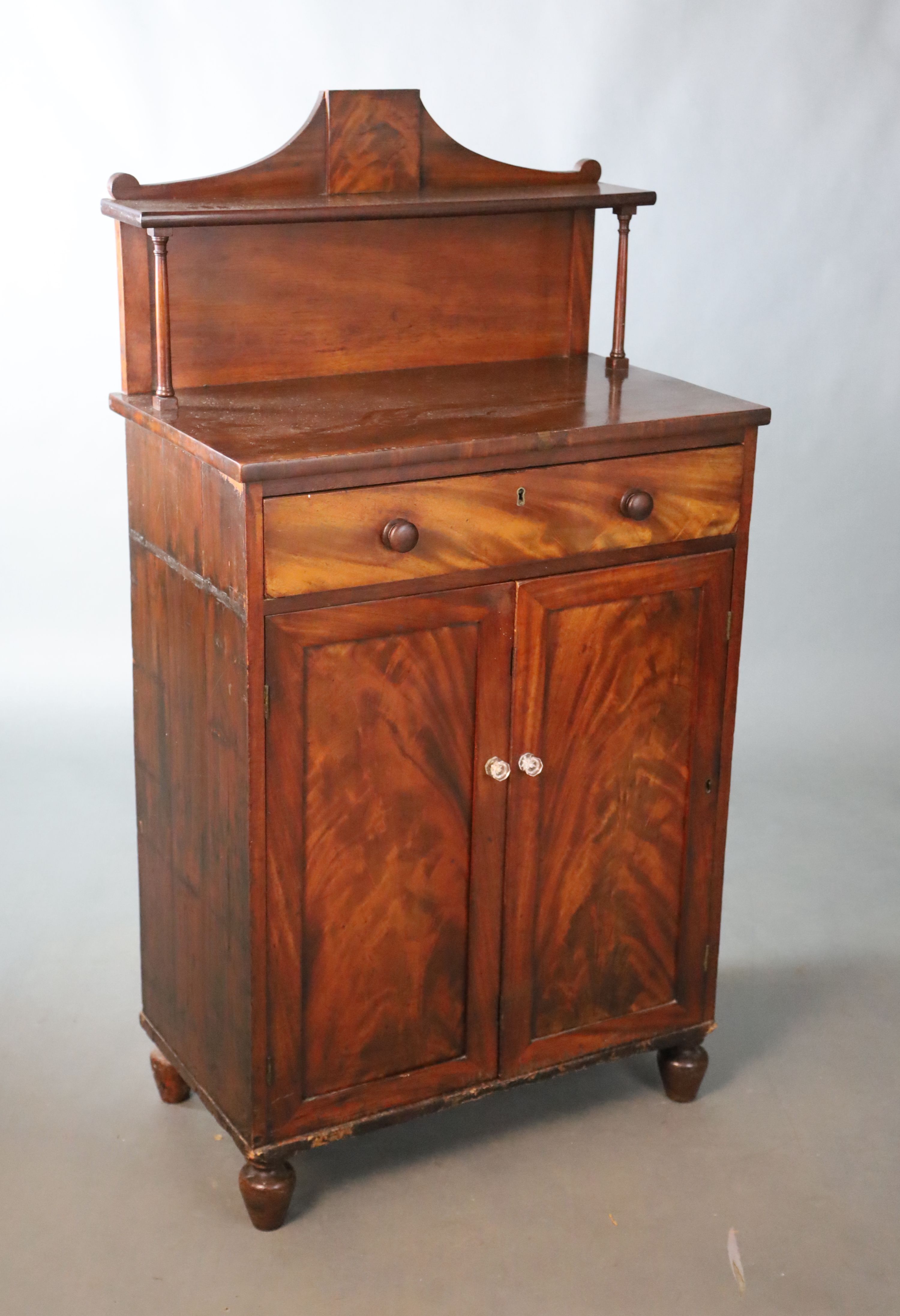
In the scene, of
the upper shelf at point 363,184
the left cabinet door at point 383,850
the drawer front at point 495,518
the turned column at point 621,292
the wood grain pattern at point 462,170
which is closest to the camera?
the drawer front at point 495,518

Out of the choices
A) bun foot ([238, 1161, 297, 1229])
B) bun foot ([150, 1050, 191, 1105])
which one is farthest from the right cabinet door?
bun foot ([150, 1050, 191, 1105])

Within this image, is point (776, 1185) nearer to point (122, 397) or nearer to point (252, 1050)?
point (252, 1050)

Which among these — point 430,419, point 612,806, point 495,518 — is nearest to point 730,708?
point 612,806

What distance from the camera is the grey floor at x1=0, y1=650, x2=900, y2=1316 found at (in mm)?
2688

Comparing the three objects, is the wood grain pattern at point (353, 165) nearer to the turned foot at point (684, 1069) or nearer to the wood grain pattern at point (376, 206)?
the wood grain pattern at point (376, 206)

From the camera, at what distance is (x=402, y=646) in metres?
2.64

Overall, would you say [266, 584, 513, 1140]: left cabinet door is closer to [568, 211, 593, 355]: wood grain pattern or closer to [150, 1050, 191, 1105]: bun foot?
[150, 1050, 191, 1105]: bun foot

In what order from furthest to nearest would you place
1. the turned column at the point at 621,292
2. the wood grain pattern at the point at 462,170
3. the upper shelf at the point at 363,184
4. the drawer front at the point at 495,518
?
the turned column at the point at 621,292 → the wood grain pattern at the point at 462,170 → the upper shelf at the point at 363,184 → the drawer front at the point at 495,518

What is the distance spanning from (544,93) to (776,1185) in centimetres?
258

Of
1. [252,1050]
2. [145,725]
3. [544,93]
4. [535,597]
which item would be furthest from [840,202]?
[252,1050]

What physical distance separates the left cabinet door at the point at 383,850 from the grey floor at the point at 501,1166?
0.65 ft

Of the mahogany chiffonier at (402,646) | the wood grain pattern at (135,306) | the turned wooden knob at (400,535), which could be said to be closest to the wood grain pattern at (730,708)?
the mahogany chiffonier at (402,646)

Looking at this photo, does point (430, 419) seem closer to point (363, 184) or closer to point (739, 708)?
point (363, 184)

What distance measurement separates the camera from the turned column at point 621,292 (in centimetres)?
313
